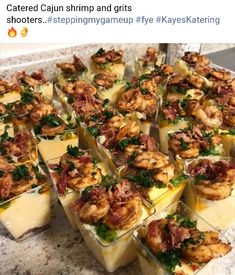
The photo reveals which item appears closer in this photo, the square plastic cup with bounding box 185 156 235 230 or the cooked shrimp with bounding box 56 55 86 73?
the square plastic cup with bounding box 185 156 235 230

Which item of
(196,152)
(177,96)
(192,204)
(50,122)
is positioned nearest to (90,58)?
(177,96)

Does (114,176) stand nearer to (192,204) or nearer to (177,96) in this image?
(192,204)

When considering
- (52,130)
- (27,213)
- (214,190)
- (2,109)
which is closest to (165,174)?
(214,190)

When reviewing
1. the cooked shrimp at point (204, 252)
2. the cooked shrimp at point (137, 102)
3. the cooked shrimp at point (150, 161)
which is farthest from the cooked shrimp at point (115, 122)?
the cooked shrimp at point (204, 252)

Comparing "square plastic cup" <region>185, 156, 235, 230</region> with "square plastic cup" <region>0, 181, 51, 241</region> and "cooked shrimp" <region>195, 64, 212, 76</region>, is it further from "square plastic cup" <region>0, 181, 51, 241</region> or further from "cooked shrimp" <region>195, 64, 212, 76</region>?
→ "cooked shrimp" <region>195, 64, 212, 76</region>

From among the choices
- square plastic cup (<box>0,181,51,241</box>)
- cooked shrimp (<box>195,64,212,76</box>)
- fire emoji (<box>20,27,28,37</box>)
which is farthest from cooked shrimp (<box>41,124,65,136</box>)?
cooked shrimp (<box>195,64,212,76</box>)

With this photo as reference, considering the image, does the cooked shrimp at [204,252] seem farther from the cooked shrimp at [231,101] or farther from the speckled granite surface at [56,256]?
the cooked shrimp at [231,101]
